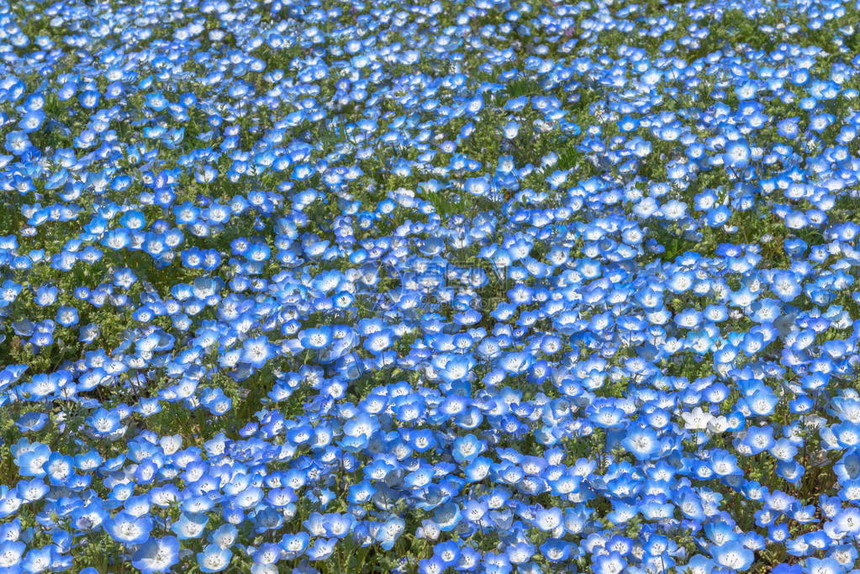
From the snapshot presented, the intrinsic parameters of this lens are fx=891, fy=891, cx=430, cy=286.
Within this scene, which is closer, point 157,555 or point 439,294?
point 157,555

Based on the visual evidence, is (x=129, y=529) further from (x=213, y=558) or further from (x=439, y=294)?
(x=439, y=294)

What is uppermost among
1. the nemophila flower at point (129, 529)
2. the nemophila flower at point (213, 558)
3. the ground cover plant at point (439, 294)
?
the nemophila flower at point (129, 529)

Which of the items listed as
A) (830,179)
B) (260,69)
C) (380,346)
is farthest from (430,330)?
(260,69)

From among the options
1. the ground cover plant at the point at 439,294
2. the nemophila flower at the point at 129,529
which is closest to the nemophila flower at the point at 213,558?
the ground cover plant at the point at 439,294

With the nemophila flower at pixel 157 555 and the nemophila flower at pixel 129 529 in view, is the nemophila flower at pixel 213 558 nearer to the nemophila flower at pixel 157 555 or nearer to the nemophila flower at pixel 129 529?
the nemophila flower at pixel 157 555

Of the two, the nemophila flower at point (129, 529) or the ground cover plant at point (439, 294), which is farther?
the ground cover plant at point (439, 294)

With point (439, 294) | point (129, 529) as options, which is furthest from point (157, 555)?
point (439, 294)

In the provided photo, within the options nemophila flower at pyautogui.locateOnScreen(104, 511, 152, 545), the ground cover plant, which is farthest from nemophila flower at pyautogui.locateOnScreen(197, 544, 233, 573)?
nemophila flower at pyautogui.locateOnScreen(104, 511, 152, 545)

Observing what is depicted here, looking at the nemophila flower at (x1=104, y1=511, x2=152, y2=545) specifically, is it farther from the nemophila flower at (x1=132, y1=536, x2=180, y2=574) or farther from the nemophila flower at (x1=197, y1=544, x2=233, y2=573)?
the nemophila flower at (x1=197, y1=544, x2=233, y2=573)

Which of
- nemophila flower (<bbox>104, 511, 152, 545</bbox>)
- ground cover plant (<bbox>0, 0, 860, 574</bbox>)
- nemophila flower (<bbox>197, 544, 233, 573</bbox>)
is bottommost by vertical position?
ground cover plant (<bbox>0, 0, 860, 574</bbox>)
